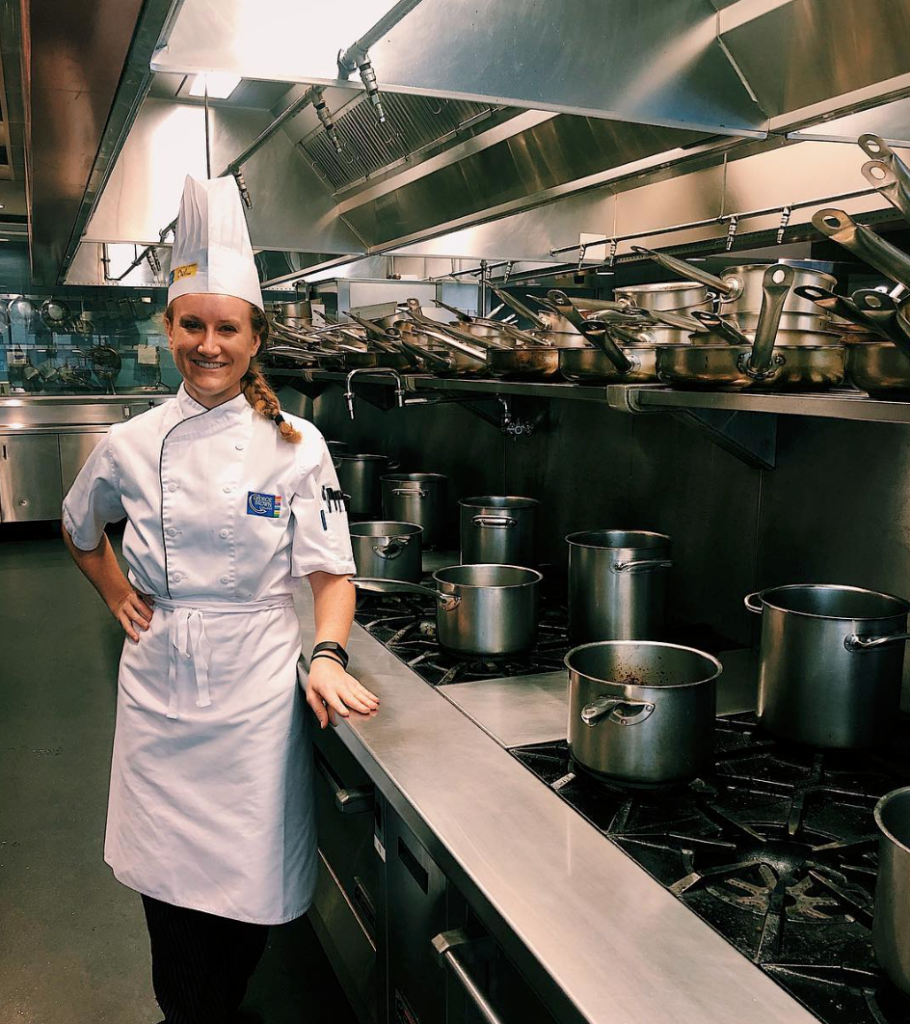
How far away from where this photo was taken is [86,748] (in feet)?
11.3

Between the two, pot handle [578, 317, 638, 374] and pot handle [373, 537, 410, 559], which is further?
pot handle [373, 537, 410, 559]

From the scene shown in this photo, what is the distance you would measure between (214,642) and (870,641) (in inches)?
42.1

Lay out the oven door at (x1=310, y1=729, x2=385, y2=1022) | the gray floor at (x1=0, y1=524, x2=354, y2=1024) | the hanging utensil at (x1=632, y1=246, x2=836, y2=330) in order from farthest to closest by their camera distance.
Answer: the gray floor at (x1=0, y1=524, x2=354, y2=1024) < the oven door at (x1=310, y1=729, x2=385, y2=1022) < the hanging utensil at (x1=632, y1=246, x2=836, y2=330)

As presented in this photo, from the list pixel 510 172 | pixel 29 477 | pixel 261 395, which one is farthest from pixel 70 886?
pixel 29 477

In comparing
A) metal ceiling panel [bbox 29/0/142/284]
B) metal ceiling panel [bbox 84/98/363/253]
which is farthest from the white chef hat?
metal ceiling panel [bbox 84/98/363/253]

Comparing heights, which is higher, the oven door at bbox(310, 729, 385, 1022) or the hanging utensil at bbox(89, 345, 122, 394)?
the hanging utensil at bbox(89, 345, 122, 394)

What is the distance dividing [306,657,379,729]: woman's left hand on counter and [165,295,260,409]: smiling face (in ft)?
1.72

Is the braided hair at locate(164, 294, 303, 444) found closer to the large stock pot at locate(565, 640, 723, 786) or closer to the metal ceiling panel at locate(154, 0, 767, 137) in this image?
the metal ceiling panel at locate(154, 0, 767, 137)

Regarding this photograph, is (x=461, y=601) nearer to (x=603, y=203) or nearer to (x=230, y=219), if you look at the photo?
(x=230, y=219)

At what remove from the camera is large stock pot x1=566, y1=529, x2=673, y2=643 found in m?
1.71

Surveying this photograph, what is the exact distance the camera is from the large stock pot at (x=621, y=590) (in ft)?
5.61

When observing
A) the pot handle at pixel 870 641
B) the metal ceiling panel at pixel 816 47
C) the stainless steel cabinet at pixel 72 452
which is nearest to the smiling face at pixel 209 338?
the pot handle at pixel 870 641

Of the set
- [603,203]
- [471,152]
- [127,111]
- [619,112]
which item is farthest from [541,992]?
[603,203]

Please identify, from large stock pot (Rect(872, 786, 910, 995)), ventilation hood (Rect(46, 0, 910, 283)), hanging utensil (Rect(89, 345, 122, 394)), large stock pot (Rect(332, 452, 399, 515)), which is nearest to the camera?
large stock pot (Rect(872, 786, 910, 995))
